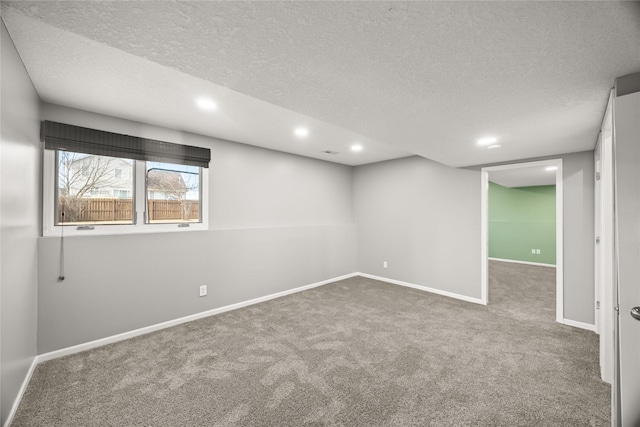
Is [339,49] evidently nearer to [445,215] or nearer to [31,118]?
[31,118]

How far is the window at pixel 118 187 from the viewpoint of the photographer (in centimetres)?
266

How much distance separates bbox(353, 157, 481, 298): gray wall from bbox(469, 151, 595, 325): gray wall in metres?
1.03

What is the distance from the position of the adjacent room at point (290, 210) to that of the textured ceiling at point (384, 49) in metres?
0.01

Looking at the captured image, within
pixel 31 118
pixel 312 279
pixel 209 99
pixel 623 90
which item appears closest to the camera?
pixel 623 90

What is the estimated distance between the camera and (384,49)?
140cm

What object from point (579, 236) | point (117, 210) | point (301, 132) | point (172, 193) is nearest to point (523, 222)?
point (579, 236)

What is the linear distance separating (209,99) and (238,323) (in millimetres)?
2524

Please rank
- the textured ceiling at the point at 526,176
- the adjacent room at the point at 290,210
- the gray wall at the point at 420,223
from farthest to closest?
the textured ceiling at the point at 526,176
the gray wall at the point at 420,223
the adjacent room at the point at 290,210

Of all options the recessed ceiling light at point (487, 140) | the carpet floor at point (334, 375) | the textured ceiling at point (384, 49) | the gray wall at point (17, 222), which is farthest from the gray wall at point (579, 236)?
the gray wall at point (17, 222)

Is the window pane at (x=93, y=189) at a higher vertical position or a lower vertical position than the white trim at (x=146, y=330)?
higher

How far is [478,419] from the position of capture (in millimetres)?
1794

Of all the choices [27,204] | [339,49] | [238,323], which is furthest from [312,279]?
[339,49]

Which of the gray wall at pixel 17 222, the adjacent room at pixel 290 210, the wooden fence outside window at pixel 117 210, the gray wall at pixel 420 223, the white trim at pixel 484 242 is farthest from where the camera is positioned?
the gray wall at pixel 420 223

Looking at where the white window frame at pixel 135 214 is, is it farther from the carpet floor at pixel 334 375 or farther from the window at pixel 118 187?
the carpet floor at pixel 334 375
